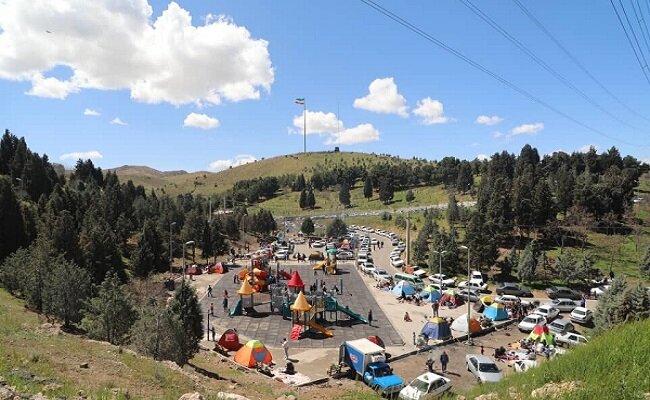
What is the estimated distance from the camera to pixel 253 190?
12488 cm

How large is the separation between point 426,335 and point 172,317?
14.7 m

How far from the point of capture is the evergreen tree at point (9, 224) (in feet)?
130

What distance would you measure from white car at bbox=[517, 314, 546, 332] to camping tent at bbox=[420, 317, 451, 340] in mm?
5909

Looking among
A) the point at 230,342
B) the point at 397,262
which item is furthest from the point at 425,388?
the point at 397,262

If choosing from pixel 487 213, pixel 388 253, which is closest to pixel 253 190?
pixel 388 253

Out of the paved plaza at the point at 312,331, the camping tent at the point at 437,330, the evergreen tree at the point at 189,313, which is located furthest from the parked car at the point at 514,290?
the evergreen tree at the point at 189,313

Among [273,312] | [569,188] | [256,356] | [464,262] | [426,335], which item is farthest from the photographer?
[569,188]

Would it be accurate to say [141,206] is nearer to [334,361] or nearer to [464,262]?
[464,262]

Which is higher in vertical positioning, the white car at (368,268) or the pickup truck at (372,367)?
the pickup truck at (372,367)

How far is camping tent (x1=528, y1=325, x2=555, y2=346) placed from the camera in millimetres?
23844

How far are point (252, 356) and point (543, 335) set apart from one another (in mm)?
16311

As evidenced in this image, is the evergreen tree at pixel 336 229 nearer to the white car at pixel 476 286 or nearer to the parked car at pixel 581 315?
the white car at pixel 476 286

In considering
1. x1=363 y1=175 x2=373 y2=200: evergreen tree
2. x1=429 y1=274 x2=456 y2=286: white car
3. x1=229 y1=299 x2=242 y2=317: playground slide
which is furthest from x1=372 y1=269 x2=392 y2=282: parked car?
x1=363 y1=175 x2=373 y2=200: evergreen tree

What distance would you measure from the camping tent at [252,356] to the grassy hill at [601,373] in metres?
12.9
